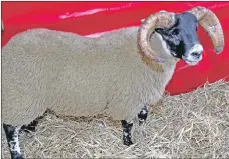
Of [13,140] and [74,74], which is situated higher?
[74,74]

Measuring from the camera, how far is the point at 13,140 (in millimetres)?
3469

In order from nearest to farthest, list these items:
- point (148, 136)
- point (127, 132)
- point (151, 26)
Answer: point (151, 26) → point (127, 132) → point (148, 136)

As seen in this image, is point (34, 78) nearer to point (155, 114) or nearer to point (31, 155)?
point (31, 155)

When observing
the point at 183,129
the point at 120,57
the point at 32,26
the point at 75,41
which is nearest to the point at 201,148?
the point at 183,129

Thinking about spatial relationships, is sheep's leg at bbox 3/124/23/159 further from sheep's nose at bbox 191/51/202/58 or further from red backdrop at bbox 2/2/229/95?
sheep's nose at bbox 191/51/202/58

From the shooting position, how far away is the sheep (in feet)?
10.7

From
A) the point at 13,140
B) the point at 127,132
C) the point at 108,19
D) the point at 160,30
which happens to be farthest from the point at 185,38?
the point at 13,140

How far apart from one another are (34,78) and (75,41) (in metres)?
0.34

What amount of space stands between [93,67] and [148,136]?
2.49ft

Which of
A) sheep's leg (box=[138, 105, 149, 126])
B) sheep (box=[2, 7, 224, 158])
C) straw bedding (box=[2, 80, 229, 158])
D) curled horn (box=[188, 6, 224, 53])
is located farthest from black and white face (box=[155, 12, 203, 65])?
straw bedding (box=[2, 80, 229, 158])

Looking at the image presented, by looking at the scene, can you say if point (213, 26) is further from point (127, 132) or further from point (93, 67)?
point (127, 132)

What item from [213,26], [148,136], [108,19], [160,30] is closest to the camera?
[160,30]

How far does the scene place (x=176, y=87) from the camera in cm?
441

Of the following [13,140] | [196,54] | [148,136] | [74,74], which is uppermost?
[196,54]
